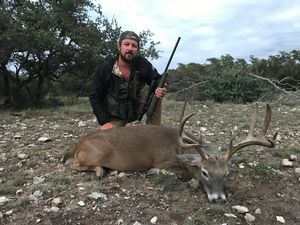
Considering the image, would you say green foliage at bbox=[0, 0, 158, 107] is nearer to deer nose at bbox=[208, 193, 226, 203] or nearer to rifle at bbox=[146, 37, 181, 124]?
rifle at bbox=[146, 37, 181, 124]

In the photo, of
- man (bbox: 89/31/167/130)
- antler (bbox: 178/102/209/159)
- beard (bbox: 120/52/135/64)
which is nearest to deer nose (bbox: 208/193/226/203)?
antler (bbox: 178/102/209/159)

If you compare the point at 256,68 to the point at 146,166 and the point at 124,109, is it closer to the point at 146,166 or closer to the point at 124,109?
the point at 124,109

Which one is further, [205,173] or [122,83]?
[122,83]

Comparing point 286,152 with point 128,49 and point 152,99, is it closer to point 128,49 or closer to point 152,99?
point 152,99

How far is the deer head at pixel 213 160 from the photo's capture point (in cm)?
495

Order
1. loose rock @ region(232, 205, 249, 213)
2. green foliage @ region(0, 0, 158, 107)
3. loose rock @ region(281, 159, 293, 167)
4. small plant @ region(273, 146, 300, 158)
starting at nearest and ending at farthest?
1. loose rock @ region(232, 205, 249, 213)
2. loose rock @ region(281, 159, 293, 167)
3. small plant @ region(273, 146, 300, 158)
4. green foliage @ region(0, 0, 158, 107)

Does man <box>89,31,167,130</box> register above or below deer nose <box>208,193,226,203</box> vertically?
above

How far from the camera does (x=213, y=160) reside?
512 cm

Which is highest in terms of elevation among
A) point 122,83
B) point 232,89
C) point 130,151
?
point 122,83

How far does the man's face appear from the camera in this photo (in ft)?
21.9

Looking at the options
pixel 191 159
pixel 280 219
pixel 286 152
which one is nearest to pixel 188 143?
pixel 191 159

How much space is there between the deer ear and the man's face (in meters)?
1.89

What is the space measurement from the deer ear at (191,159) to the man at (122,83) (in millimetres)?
1566

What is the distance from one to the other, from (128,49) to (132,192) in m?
2.35
